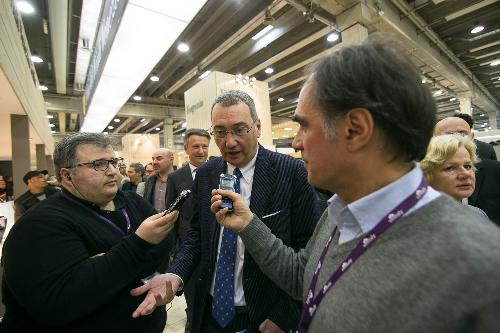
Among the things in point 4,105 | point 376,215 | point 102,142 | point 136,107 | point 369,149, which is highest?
point 136,107

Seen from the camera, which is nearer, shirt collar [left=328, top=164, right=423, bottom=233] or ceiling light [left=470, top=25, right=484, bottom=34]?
shirt collar [left=328, top=164, right=423, bottom=233]

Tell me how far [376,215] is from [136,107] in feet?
36.6

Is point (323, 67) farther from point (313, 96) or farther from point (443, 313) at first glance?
point (443, 313)

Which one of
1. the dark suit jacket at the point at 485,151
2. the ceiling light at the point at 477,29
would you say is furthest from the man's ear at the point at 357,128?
the ceiling light at the point at 477,29

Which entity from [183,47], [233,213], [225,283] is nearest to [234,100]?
[233,213]

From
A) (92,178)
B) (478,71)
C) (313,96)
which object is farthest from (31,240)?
(478,71)

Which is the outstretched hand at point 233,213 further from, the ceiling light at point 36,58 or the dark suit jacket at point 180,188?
the ceiling light at point 36,58

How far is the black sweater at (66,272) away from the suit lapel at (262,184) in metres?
0.53

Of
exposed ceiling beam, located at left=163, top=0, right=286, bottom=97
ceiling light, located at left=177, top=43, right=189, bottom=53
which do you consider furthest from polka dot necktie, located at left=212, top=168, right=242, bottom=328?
ceiling light, located at left=177, top=43, right=189, bottom=53

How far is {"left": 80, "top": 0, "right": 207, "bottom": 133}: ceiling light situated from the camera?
2756 millimetres

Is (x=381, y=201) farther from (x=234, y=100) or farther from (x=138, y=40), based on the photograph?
(x=138, y=40)

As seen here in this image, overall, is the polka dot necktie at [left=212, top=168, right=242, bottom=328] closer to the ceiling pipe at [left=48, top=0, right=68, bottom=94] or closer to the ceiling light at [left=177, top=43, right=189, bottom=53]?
the ceiling pipe at [left=48, top=0, right=68, bottom=94]

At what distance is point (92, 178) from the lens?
154 centimetres

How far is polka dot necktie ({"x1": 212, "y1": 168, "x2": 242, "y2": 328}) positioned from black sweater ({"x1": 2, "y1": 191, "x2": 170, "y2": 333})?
1.15 feet
